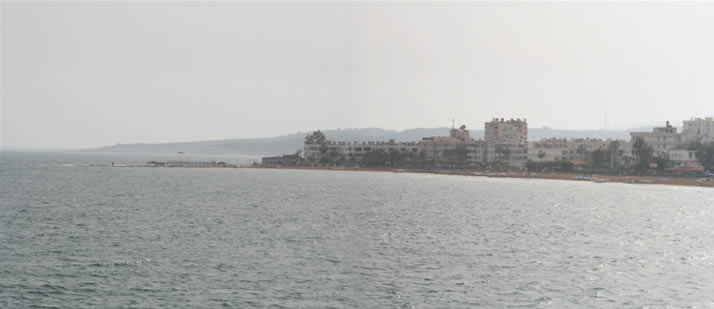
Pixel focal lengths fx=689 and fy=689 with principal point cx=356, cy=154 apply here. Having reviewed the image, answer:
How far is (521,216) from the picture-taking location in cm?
7175

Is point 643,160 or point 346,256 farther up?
point 643,160

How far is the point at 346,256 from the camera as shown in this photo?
4366 centimetres

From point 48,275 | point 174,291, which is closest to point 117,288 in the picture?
point 174,291

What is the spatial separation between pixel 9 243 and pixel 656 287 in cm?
4031

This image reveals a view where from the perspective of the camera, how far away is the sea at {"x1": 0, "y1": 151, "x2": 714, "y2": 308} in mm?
32719

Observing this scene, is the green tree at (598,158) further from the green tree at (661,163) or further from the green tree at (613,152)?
the green tree at (661,163)

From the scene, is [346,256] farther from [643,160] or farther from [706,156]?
[706,156]

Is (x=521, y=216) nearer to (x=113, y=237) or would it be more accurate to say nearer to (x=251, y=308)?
(x=113, y=237)

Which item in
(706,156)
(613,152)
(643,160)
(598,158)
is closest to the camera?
(643,160)

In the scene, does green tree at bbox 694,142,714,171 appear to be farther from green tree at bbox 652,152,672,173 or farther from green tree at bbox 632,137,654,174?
green tree at bbox 632,137,654,174

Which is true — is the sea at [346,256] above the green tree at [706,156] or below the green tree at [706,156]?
below

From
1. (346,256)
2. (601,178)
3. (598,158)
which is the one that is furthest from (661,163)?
(346,256)

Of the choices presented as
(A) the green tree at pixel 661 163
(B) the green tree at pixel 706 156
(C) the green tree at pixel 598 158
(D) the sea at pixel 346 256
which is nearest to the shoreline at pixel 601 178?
(A) the green tree at pixel 661 163

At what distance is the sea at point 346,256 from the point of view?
32719 millimetres
